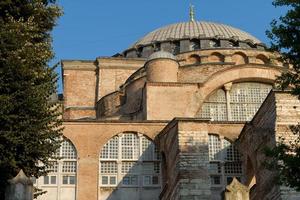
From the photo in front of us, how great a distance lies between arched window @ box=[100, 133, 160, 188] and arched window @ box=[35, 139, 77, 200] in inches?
38.4

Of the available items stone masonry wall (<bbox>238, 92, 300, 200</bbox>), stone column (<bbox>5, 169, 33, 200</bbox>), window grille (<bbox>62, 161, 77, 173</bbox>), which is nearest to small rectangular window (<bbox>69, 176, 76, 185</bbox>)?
window grille (<bbox>62, 161, 77, 173</bbox>)

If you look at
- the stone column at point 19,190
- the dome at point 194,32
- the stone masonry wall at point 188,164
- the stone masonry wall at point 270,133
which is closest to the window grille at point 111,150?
the stone masonry wall at point 188,164

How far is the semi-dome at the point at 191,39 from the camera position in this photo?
38.2m

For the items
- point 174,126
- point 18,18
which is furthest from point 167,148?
point 18,18

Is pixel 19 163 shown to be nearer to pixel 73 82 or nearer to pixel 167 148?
pixel 167 148

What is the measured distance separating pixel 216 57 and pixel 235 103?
6599 millimetres

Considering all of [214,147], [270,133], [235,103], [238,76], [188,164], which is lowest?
[188,164]

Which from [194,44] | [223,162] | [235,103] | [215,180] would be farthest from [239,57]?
[215,180]

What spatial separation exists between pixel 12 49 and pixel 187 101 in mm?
11874

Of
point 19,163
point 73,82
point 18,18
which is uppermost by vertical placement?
point 73,82

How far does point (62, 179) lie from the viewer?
2362cm

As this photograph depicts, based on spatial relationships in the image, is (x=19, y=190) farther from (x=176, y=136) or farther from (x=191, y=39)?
(x=191, y=39)

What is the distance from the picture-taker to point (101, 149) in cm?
2411

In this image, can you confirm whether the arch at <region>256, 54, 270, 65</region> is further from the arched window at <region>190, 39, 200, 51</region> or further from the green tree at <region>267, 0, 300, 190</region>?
the green tree at <region>267, 0, 300, 190</region>
